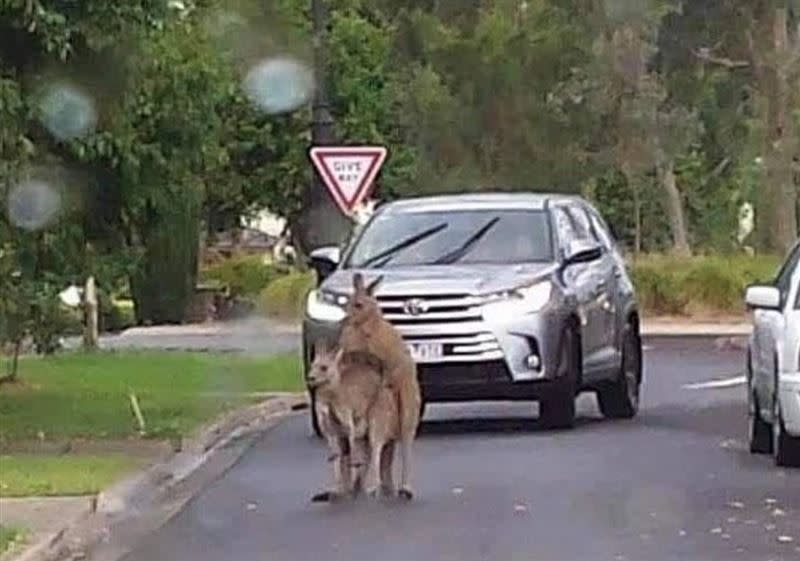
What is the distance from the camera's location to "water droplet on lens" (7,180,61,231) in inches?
743

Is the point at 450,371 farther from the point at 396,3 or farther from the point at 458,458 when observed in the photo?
the point at 396,3

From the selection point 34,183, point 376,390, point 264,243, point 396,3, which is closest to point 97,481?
point 376,390

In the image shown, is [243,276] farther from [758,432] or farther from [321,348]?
[321,348]

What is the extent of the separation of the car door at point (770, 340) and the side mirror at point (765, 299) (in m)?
0.05

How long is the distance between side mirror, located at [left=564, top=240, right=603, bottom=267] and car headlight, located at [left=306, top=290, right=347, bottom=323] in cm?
Answer: 206

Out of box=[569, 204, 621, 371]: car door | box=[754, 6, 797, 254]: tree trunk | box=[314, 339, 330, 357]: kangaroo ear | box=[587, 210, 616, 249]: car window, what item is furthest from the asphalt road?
box=[754, 6, 797, 254]: tree trunk

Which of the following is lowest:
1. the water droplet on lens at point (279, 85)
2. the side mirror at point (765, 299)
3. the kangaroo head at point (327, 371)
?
the water droplet on lens at point (279, 85)

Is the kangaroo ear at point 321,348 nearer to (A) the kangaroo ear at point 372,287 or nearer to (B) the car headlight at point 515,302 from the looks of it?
(A) the kangaroo ear at point 372,287

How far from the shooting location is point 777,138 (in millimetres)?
49719

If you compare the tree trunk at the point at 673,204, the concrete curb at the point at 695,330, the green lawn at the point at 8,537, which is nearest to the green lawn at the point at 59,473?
the green lawn at the point at 8,537

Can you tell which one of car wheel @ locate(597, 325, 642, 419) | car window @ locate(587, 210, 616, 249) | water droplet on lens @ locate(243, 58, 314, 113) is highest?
car window @ locate(587, 210, 616, 249)

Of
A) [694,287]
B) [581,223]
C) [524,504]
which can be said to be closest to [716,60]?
[694,287]

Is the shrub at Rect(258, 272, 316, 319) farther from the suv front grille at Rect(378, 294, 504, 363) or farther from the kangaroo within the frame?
the kangaroo

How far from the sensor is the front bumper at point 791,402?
16125mm
